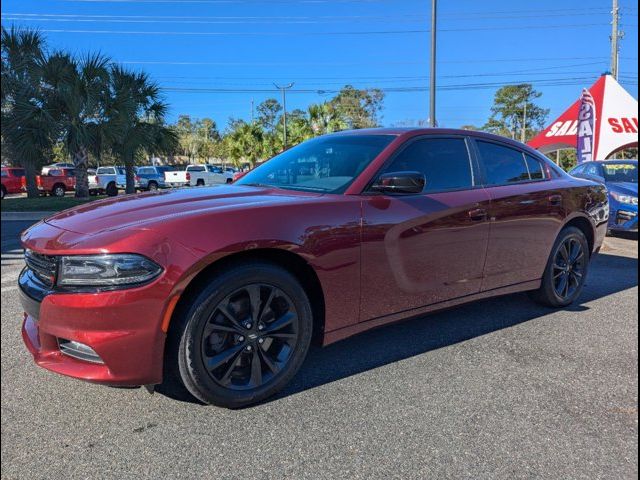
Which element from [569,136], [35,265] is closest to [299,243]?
[35,265]

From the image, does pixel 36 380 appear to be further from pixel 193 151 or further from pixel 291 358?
pixel 193 151

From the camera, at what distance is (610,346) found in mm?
3584

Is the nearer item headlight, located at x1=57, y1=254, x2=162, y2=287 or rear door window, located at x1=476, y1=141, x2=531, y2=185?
headlight, located at x1=57, y1=254, x2=162, y2=287

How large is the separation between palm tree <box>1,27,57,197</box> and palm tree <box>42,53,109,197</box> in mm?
335

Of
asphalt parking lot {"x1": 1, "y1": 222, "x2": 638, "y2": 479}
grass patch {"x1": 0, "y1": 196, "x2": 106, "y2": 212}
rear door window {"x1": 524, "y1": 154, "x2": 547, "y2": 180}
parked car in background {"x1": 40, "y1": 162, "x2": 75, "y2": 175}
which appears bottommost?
asphalt parking lot {"x1": 1, "y1": 222, "x2": 638, "y2": 479}

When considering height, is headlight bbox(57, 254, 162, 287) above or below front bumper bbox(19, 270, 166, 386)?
above

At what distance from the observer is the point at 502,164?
4.00 metres

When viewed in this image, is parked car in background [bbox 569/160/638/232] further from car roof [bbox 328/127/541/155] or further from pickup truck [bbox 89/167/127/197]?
pickup truck [bbox 89/167/127/197]

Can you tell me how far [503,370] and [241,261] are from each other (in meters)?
1.85

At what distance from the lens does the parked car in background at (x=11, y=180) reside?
25953 mm

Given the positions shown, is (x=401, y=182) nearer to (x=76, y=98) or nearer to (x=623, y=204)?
(x=623, y=204)

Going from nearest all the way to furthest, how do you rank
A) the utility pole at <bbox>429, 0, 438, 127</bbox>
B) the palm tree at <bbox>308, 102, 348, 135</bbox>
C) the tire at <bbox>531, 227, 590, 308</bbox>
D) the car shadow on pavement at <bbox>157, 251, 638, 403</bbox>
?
the car shadow on pavement at <bbox>157, 251, 638, 403</bbox>, the tire at <bbox>531, 227, 590, 308</bbox>, the utility pole at <bbox>429, 0, 438, 127</bbox>, the palm tree at <bbox>308, 102, 348, 135</bbox>

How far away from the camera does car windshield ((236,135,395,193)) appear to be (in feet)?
10.6

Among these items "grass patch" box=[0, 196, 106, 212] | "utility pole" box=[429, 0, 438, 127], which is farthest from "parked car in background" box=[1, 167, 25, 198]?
"utility pole" box=[429, 0, 438, 127]
